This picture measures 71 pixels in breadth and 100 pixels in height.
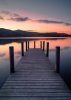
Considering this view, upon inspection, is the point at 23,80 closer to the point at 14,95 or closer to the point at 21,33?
the point at 14,95

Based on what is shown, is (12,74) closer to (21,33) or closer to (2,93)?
(2,93)

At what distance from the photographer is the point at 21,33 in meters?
153

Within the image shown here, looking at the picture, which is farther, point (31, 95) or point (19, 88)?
point (19, 88)

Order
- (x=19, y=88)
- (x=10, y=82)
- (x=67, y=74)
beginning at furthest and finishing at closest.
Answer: (x=67, y=74)
(x=10, y=82)
(x=19, y=88)

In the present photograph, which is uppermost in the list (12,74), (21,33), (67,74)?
(12,74)

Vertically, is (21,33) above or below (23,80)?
below

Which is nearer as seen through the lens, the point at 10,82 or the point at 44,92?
the point at 44,92

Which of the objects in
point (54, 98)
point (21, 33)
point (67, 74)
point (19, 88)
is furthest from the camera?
point (21, 33)

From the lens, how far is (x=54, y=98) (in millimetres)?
4680

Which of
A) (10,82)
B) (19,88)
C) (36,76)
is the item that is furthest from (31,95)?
(36,76)

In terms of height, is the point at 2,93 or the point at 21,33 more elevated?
the point at 2,93

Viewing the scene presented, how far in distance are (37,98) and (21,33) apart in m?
150

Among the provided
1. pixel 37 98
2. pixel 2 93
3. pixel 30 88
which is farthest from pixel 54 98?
pixel 2 93

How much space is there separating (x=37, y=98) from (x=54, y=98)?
0.47 meters
